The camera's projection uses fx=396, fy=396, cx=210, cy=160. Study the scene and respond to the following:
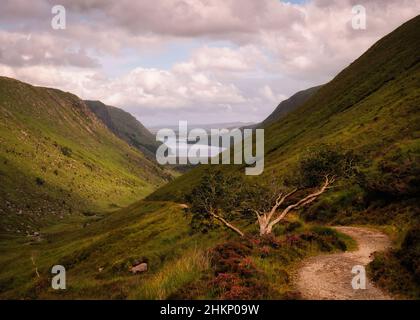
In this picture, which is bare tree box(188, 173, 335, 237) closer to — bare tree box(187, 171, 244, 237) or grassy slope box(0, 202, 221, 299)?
bare tree box(187, 171, 244, 237)

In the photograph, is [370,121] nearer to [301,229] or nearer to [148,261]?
[148,261]

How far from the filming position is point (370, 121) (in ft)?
301

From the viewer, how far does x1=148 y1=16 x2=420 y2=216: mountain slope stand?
174 ft

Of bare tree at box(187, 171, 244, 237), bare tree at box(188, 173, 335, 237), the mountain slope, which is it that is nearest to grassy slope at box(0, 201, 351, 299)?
bare tree at box(188, 173, 335, 237)

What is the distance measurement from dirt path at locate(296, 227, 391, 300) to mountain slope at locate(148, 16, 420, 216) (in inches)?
671

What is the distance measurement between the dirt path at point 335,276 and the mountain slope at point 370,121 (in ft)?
55.9

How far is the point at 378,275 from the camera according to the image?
1884 centimetres

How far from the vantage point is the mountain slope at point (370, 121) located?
2083 inches

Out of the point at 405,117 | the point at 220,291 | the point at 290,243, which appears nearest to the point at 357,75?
the point at 405,117

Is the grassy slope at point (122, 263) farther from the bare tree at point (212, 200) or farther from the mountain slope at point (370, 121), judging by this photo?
the mountain slope at point (370, 121)

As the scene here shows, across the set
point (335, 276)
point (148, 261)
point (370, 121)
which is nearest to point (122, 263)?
point (148, 261)

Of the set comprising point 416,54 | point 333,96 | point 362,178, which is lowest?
point 362,178
